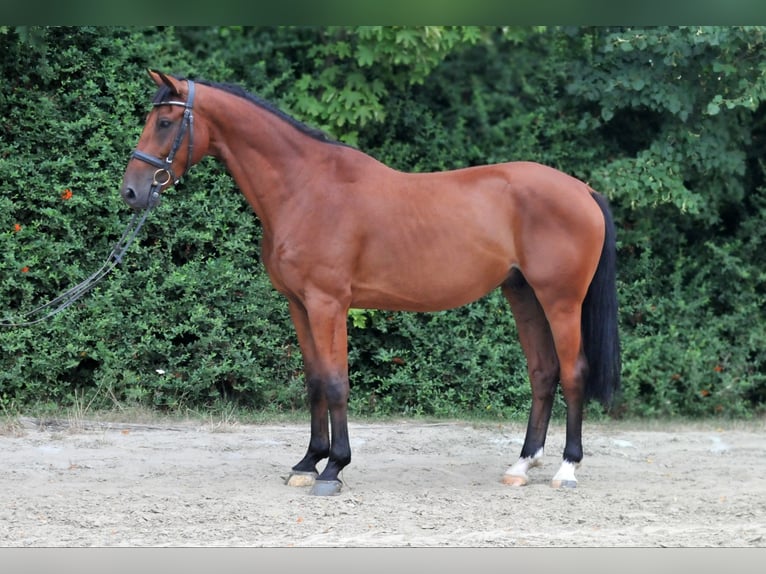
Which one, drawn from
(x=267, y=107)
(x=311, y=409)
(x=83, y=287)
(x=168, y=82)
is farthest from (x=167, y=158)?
(x=311, y=409)

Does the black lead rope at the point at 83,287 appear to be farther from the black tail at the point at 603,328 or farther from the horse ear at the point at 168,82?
the black tail at the point at 603,328

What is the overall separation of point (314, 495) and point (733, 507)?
2355 mm

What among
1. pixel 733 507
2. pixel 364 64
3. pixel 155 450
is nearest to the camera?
pixel 733 507

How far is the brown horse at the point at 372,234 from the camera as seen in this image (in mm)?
5559

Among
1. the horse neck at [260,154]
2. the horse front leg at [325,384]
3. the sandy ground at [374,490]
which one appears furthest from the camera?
the horse neck at [260,154]

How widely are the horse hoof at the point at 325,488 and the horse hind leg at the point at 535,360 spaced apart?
1130mm

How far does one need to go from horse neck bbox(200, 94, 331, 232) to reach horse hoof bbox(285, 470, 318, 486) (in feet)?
→ 4.78

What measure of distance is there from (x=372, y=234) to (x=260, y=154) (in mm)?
785

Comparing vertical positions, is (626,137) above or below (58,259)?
above

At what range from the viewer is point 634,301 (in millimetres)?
9297

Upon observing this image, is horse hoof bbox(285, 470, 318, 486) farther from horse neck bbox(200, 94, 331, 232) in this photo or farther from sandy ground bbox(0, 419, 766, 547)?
horse neck bbox(200, 94, 331, 232)

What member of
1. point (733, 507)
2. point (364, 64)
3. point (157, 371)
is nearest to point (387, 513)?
point (733, 507)

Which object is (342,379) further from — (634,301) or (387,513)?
(634,301)

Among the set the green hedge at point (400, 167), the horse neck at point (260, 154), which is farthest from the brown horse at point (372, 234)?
the green hedge at point (400, 167)
